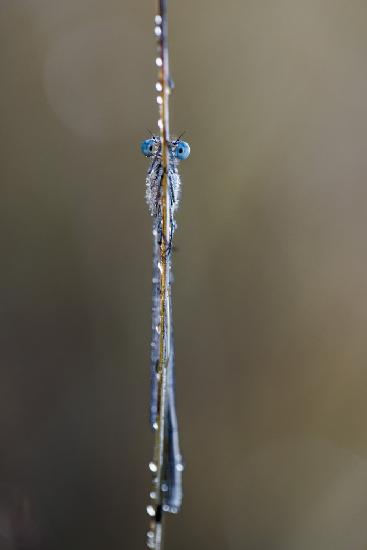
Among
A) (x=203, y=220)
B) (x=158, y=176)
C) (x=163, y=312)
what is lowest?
(x=163, y=312)

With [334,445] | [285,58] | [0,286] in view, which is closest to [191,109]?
[285,58]

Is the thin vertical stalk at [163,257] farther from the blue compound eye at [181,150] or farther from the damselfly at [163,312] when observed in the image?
the blue compound eye at [181,150]

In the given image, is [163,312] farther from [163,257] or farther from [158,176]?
[158,176]

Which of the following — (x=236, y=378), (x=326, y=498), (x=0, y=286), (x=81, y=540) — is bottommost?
(x=81, y=540)

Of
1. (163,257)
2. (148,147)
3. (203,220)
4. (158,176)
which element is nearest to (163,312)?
(163,257)

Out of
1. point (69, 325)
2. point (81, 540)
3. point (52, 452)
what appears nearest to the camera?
point (81, 540)

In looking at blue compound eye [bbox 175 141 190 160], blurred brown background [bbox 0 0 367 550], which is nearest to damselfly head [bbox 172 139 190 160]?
blue compound eye [bbox 175 141 190 160]

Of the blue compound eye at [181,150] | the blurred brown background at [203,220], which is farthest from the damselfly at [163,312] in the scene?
the blurred brown background at [203,220]

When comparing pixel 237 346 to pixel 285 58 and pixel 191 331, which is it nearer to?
pixel 191 331
